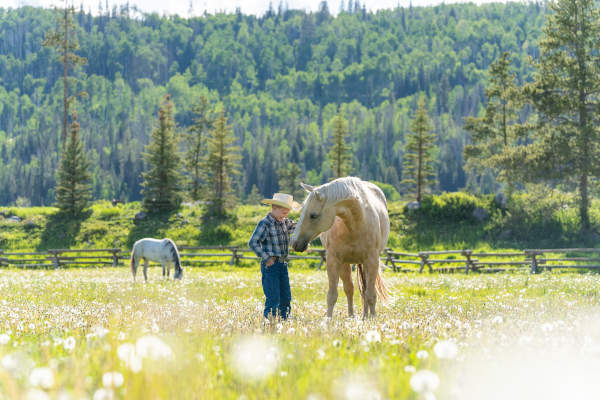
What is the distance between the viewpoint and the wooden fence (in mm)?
26812

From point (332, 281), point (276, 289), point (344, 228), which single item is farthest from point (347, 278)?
point (276, 289)

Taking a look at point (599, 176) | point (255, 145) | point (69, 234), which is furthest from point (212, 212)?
point (255, 145)

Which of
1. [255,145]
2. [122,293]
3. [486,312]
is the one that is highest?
[255,145]

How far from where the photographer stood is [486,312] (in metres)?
8.71

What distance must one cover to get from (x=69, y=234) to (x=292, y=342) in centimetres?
4837

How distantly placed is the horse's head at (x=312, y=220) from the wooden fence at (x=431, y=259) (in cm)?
2078

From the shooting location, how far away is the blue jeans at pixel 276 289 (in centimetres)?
877

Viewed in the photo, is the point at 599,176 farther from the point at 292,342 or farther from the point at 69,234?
the point at 69,234

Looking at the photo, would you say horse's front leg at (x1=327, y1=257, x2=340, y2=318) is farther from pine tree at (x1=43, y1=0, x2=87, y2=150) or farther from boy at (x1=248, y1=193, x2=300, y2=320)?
pine tree at (x1=43, y1=0, x2=87, y2=150)

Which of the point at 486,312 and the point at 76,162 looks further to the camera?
the point at 76,162

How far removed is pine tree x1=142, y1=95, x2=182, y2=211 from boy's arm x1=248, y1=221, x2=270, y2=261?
4583 centimetres

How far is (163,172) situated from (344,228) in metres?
47.5

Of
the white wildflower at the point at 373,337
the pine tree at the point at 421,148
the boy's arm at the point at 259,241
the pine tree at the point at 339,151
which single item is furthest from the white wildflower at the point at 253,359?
the pine tree at the point at 339,151

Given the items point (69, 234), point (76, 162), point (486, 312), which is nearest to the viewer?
point (486, 312)
